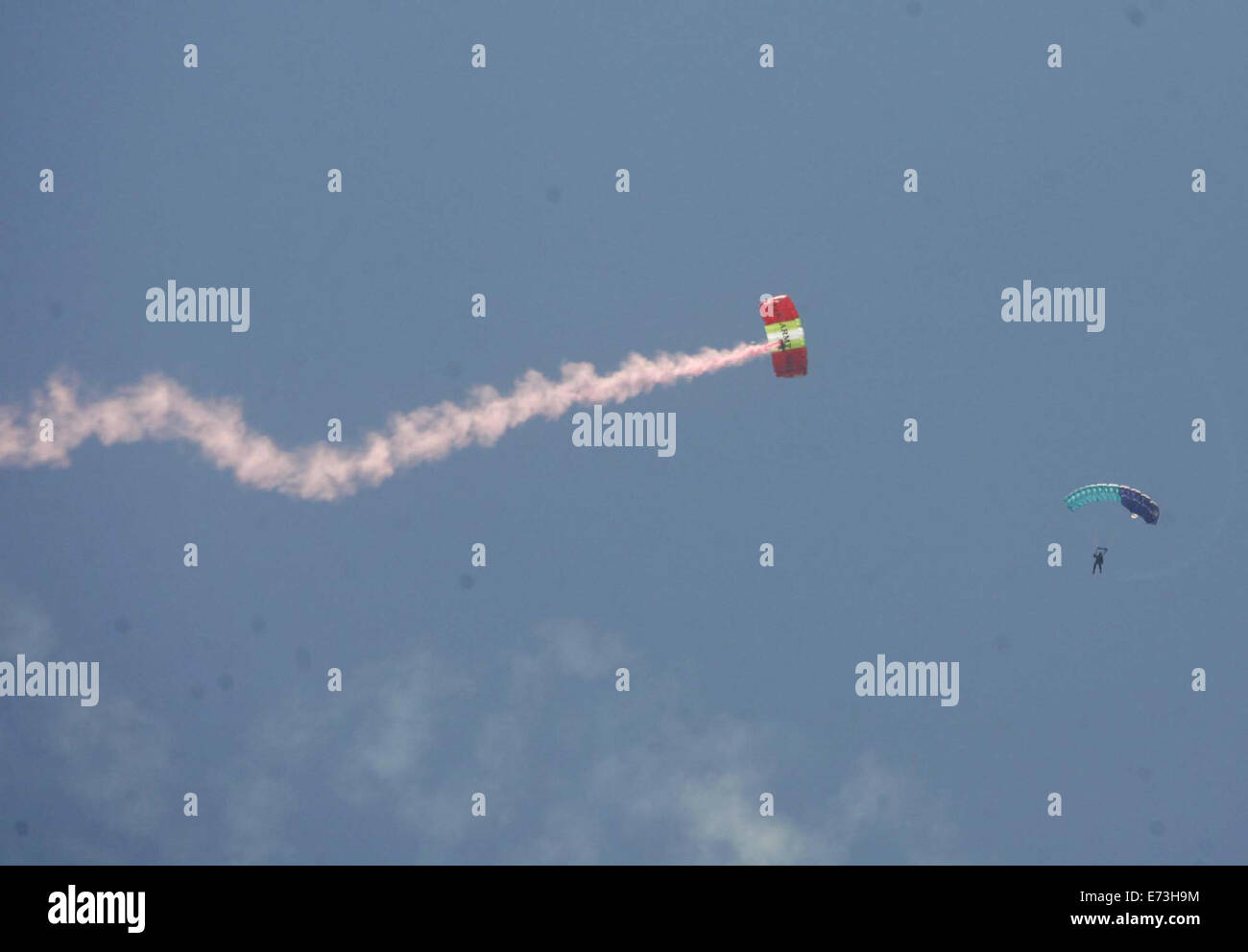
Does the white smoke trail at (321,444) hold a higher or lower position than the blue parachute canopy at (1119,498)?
higher

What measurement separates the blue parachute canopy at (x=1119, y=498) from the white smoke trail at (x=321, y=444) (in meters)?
10.1

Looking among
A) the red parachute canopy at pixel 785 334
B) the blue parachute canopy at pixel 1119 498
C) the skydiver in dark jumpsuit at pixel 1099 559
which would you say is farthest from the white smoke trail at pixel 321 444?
the skydiver in dark jumpsuit at pixel 1099 559

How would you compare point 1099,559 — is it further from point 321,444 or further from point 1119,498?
point 321,444

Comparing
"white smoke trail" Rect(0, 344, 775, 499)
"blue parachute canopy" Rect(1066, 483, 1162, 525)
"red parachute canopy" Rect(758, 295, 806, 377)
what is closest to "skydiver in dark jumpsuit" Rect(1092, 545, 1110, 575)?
"blue parachute canopy" Rect(1066, 483, 1162, 525)

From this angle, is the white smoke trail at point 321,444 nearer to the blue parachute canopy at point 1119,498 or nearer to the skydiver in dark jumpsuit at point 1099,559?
the blue parachute canopy at point 1119,498

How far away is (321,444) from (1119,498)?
73.1ft

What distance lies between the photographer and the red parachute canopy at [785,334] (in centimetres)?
6003

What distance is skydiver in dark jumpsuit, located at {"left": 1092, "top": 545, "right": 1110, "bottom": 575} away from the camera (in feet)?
211

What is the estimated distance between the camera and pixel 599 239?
65.7 metres

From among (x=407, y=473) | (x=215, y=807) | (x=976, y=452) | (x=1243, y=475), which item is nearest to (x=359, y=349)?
(x=407, y=473)

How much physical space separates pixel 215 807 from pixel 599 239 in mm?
19757

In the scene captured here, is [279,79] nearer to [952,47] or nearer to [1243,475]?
[952,47]

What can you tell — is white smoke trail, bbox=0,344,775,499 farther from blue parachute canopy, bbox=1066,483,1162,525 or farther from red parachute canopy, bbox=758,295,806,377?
blue parachute canopy, bbox=1066,483,1162,525

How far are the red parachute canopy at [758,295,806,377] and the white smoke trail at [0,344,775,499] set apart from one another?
327 centimetres
